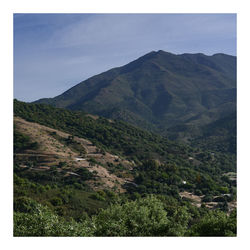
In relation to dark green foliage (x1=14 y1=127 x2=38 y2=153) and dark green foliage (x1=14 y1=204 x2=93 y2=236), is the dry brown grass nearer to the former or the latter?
dark green foliage (x1=14 y1=127 x2=38 y2=153)

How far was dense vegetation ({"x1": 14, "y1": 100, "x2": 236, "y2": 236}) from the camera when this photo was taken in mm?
14727

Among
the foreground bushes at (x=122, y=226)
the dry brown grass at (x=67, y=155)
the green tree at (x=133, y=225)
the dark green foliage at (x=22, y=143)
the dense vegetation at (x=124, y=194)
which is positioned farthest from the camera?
the dark green foliage at (x=22, y=143)

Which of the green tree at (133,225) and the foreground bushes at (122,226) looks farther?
the green tree at (133,225)

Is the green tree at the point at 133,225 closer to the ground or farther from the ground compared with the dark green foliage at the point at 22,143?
closer to the ground

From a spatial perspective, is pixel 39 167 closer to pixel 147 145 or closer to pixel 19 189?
pixel 19 189

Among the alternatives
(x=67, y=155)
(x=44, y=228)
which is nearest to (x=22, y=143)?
(x=67, y=155)

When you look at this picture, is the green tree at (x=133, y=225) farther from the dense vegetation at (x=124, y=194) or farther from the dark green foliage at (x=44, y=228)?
the dark green foliage at (x=44, y=228)

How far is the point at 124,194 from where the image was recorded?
36844 millimetres

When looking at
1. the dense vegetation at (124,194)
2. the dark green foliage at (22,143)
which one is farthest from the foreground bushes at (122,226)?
the dark green foliage at (22,143)

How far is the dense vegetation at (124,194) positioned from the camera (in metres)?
14.7

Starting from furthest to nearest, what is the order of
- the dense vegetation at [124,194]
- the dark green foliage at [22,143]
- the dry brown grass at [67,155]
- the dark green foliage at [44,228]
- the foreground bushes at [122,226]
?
the dark green foliage at [22,143]
the dry brown grass at [67,155]
the dense vegetation at [124,194]
the foreground bushes at [122,226]
the dark green foliage at [44,228]

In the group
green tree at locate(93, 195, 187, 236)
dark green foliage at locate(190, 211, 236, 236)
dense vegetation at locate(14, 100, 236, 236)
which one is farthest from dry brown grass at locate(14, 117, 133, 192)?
Result: dark green foliage at locate(190, 211, 236, 236)
